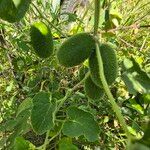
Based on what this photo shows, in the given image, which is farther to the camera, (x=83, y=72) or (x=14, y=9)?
(x=83, y=72)

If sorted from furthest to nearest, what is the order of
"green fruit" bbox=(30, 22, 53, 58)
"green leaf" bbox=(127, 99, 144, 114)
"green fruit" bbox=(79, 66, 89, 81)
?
"green leaf" bbox=(127, 99, 144, 114) → "green fruit" bbox=(79, 66, 89, 81) → "green fruit" bbox=(30, 22, 53, 58)

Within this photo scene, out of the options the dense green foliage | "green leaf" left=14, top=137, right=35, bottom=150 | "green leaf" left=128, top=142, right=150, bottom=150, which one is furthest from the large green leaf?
"green leaf" left=128, top=142, right=150, bottom=150

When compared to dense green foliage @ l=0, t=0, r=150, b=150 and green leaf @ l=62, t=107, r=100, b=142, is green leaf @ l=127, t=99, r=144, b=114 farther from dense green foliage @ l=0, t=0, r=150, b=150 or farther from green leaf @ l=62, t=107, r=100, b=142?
green leaf @ l=62, t=107, r=100, b=142

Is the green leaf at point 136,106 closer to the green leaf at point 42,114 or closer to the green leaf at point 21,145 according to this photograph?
the green leaf at point 42,114

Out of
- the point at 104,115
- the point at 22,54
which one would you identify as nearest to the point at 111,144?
the point at 104,115

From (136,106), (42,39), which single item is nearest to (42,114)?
(42,39)

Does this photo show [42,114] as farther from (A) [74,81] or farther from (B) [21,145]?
(A) [74,81]
